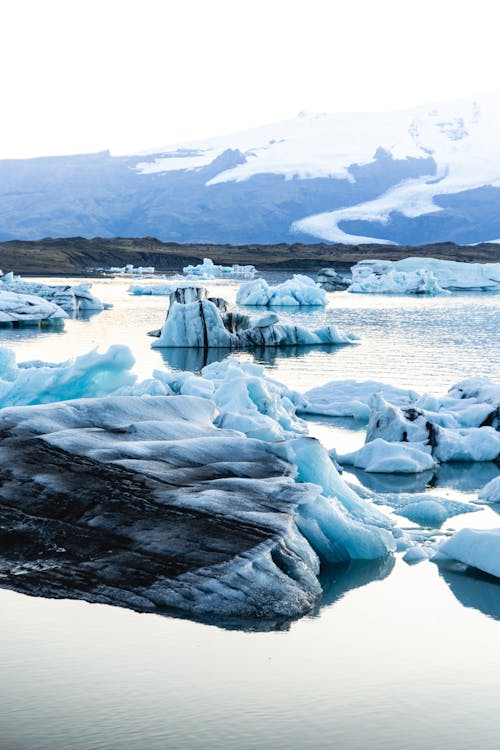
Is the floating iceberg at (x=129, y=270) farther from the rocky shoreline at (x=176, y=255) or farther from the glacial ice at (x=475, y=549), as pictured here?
the glacial ice at (x=475, y=549)

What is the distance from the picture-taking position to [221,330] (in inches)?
957

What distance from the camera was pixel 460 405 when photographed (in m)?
13.4

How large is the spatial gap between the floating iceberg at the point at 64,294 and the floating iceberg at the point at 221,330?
1043 cm

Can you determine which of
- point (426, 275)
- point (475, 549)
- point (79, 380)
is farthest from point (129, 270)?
point (475, 549)

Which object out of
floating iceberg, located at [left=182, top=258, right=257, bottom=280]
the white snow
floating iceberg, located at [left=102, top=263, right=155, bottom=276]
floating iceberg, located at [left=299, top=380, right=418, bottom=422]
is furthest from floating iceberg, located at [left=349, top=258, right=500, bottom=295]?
the white snow

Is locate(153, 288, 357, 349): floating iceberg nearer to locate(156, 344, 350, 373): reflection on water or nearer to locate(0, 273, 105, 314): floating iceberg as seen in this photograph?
locate(156, 344, 350, 373): reflection on water

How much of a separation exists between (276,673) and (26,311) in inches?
1024

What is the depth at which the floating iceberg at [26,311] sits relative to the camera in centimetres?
3009

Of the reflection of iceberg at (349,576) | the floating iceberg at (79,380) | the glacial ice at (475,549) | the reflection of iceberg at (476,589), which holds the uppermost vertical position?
the floating iceberg at (79,380)

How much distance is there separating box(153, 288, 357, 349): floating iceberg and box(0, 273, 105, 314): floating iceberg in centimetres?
1043

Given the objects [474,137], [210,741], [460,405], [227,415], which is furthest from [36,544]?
[474,137]

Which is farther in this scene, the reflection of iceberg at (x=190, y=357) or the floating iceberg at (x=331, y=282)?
the floating iceberg at (x=331, y=282)

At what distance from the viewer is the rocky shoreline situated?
71375 mm

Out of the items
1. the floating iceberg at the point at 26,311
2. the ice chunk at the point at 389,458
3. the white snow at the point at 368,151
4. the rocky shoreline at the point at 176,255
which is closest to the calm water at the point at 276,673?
the ice chunk at the point at 389,458
